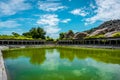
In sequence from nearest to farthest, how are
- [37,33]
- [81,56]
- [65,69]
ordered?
[65,69] < [81,56] < [37,33]

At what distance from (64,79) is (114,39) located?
125ft

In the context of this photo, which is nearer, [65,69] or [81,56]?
[65,69]

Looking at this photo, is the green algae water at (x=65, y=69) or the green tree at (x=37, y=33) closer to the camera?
the green algae water at (x=65, y=69)

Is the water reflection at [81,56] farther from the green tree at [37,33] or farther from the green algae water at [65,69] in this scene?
the green tree at [37,33]

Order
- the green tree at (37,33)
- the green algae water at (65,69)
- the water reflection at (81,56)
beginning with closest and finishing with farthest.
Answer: the green algae water at (65,69) → the water reflection at (81,56) → the green tree at (37,33)

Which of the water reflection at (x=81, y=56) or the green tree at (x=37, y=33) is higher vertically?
the green tree at (x=37, y=33)

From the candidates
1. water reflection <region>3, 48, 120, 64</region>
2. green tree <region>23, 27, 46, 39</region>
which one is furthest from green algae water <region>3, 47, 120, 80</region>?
green tree <region>23, 27, 46, 39</region>

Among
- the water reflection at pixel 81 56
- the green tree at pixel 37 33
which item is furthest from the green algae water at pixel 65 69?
the green tree at pixel 37 33

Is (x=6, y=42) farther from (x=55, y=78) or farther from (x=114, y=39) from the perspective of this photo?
(x=55, y=78)

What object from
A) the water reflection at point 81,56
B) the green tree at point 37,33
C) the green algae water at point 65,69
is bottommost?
the green algae water at point 65,69

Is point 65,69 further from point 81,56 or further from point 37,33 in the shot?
point 37,33

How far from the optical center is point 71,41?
7600cm

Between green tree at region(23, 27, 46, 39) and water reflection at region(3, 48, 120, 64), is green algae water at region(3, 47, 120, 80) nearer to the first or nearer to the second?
water reflection at region(3, 48, 120, 64)

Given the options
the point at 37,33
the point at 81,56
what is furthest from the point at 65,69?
the point at 37,33
